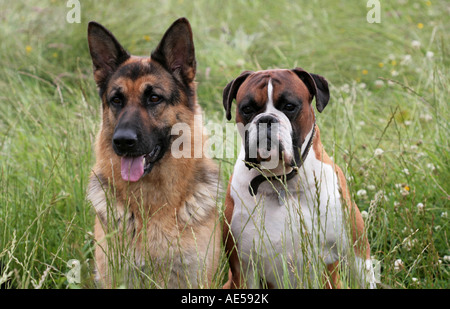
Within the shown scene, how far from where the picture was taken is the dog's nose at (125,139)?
323cm

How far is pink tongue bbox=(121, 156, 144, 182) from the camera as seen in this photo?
3354 mm

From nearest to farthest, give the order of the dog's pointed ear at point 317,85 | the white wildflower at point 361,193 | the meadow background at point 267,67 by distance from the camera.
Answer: the dog's pointed ear at point 317,85, the meadow background at point 267,67, the white wildflower at point 361,193

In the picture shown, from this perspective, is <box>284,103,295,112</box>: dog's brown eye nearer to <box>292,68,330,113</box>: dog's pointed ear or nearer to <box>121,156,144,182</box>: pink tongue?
<box>292,68,330,113</box>: dog's pointed ear

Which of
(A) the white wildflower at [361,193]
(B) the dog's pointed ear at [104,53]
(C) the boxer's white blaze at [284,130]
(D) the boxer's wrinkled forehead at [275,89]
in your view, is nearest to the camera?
(C) the boxer's white blaze at [284,130]

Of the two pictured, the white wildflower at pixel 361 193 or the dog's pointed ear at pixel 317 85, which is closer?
the dog's pointed ear at pixel 317 85

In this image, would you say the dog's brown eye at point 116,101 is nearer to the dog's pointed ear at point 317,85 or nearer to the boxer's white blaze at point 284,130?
the boxer's white blaze at point 284,130

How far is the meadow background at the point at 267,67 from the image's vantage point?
370cm

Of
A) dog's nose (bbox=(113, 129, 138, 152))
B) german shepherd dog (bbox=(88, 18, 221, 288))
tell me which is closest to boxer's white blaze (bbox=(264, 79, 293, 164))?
german shepherd dog (bbox=(88, 18, 221, 288))

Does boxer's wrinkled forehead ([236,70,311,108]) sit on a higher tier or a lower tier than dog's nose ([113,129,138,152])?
higher

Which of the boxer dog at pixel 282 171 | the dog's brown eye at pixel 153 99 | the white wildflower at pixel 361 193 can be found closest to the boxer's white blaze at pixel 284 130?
the boxer dog at pixel 282 171

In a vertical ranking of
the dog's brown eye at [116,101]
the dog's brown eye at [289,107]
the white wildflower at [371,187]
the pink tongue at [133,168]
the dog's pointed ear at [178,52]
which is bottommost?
the white wildflower at [371,187]

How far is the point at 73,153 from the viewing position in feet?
15.2

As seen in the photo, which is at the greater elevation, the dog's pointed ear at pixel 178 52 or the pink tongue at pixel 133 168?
the dog's pointed ear at pixel 178 52
